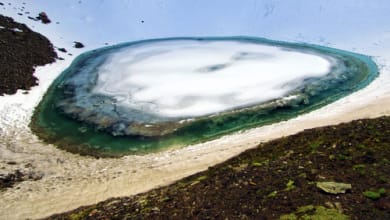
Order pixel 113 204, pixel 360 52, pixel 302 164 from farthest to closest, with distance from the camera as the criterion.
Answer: pixel 360 52 → pixel 113 204 → pixel 302 164

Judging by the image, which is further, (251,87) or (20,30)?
(20,30)

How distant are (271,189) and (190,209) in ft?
10.5

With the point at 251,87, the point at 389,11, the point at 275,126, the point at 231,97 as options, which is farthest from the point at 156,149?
the point at 389,11

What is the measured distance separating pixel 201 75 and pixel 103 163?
1876 cm

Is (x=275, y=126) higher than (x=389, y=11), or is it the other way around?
(x=389, y=11)

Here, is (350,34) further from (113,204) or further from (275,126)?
(113,204)

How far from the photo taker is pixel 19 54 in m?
45.7

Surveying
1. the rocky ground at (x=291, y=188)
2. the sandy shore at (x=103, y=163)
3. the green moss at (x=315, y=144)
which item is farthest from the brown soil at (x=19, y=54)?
the green moss at (x=315, y=144)

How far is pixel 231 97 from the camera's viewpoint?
3525cm

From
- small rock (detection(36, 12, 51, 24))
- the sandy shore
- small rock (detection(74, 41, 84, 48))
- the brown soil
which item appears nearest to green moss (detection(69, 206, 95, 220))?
the sandy shore

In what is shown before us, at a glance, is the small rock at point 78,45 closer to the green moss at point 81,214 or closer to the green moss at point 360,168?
the green moss at point 81,214

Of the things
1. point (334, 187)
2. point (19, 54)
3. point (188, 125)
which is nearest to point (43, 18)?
point (19, 54)

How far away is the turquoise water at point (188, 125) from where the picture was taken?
90.9 feet

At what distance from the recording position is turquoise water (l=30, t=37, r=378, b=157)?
27.7 metres
